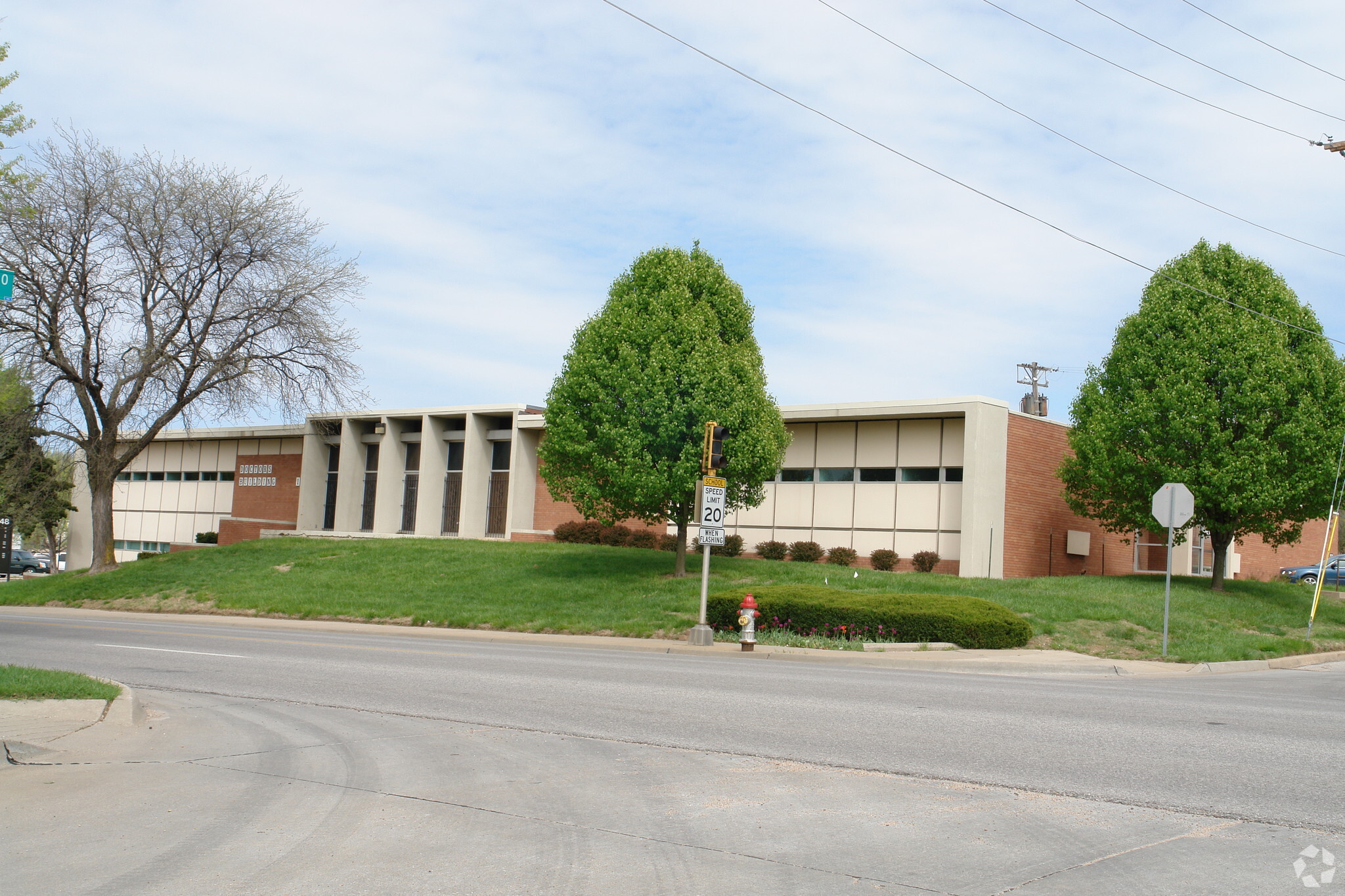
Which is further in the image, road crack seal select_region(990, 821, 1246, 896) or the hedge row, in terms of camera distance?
the hedge row

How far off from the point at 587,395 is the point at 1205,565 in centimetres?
2530

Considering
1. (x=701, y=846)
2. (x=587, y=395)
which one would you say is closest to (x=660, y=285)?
(x=587, y=395)

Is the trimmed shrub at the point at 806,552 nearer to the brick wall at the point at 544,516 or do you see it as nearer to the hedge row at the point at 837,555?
the hedge row at the point at 837,555

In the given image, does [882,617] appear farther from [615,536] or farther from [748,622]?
[615,536]

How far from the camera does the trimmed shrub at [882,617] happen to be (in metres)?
18.8

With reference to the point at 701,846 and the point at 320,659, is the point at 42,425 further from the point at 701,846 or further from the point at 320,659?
the point at 701,846

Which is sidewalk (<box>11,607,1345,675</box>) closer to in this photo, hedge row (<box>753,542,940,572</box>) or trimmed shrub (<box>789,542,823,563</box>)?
hedge row (<box>753,542,940,572</box>)

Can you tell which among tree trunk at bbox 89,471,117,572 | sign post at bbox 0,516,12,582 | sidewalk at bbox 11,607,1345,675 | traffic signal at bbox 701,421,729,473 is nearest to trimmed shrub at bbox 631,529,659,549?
sidewalk at bbox 11,607,1345,675

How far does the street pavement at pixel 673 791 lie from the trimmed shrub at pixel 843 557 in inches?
738

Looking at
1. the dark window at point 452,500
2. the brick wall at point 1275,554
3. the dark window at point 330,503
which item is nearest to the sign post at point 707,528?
the dark window at point 452,500

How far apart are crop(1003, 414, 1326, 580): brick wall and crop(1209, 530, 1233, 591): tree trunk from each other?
1.82 metres

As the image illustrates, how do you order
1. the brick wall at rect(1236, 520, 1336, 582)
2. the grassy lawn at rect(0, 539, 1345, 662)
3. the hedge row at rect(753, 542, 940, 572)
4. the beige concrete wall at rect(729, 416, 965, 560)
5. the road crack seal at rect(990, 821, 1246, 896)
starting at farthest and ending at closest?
the brick wall at rect(1236, 520, 1336, 582), the beige concrete wall at rect(729, 416, 965, 560), the hedge row at rect(753, 542, 940, 572), the grassy lawn at rect(0, 539, 1345, 662), the road crack seal at rect(990, 821, 1246, 896)

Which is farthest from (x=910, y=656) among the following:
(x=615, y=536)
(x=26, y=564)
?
(x=26, y=564)

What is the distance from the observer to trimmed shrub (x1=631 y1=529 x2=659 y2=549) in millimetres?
34688
